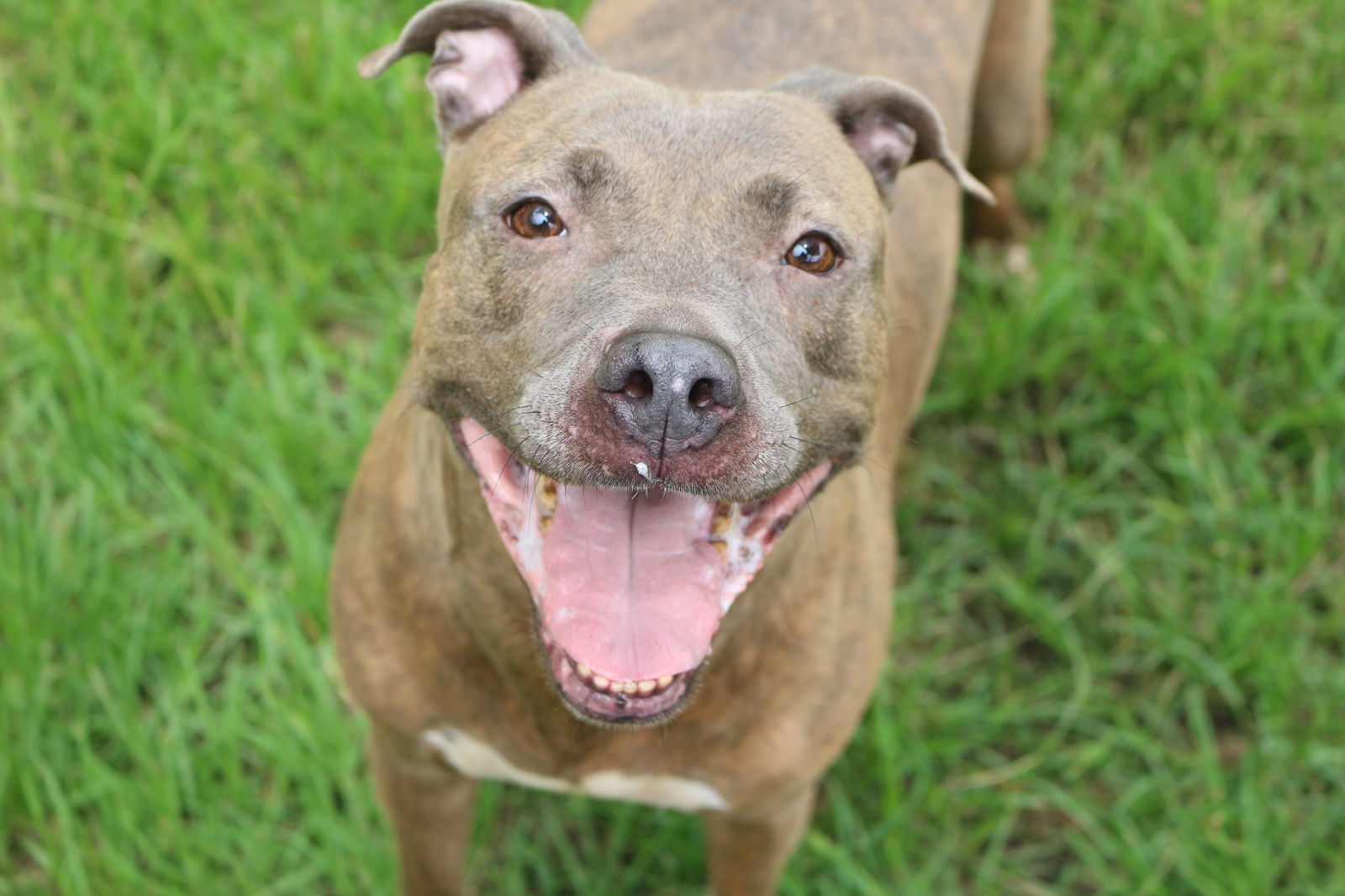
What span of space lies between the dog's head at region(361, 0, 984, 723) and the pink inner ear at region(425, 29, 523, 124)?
0.43ft

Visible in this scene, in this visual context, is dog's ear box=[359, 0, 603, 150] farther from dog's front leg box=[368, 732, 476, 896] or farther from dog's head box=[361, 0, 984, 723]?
dog's front leg box=[368, 732, 476, 896]

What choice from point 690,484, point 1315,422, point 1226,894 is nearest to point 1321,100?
point 1315,422

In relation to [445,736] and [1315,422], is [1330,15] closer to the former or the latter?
[1315,422]

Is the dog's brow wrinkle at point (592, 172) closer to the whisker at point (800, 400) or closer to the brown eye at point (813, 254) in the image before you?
the brown eye at point (813, 254)

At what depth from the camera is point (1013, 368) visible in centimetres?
480

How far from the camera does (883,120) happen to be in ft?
10.3

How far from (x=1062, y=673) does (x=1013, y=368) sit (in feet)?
3.26

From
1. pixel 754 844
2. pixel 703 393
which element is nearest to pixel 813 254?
pixel 703 393

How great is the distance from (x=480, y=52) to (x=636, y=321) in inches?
37.4

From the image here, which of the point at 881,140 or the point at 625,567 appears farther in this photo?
the point at 881,140

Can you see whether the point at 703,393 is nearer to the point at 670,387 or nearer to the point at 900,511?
the point at 670,387

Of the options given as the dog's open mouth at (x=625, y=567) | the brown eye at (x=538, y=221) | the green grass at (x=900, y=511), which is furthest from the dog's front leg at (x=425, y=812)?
the brown eye at (x=538, y=221)

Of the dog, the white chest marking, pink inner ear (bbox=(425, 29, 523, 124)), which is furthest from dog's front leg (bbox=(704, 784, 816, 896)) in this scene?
pink inner ear (bbox=(425, 29, 523, 124))

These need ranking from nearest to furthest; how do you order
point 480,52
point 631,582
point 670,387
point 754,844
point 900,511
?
point 670,387
point 631,582
point 480,52
point 754,844
point 900,511
